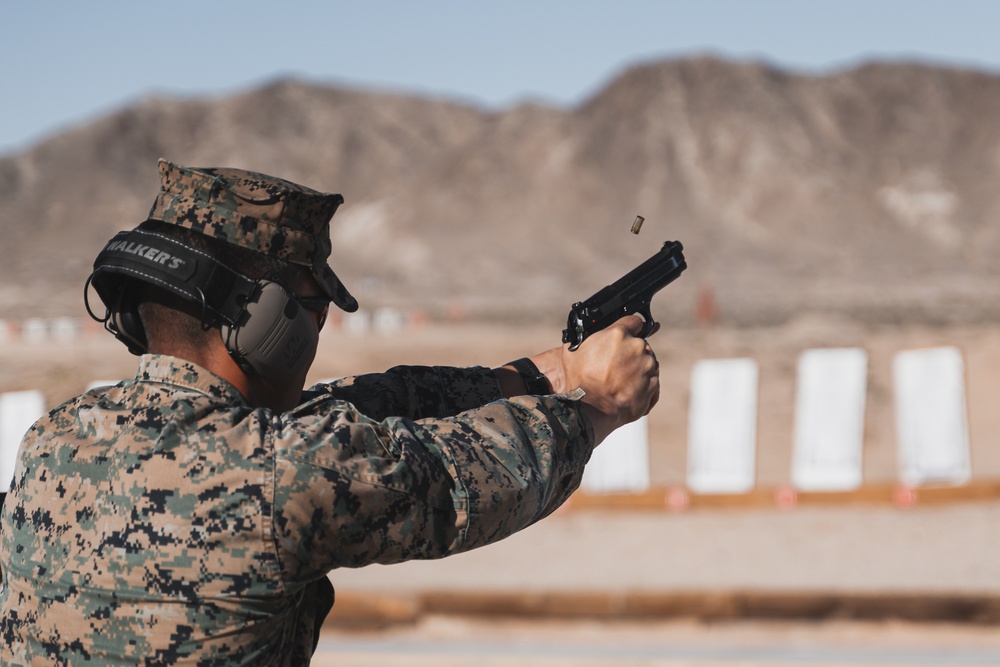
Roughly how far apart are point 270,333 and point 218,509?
0.27m

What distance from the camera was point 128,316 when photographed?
5.57 ft

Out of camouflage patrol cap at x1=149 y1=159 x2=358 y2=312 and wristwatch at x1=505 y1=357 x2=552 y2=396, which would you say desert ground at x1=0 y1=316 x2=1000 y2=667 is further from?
camouflage patrol cap at x1=149 y1=159 x2=358 y2=312

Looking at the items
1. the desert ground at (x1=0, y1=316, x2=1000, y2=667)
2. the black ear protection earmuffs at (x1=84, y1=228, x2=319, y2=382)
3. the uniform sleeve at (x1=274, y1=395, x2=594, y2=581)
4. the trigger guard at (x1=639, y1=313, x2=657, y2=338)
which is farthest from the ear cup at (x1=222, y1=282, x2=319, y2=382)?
the desert ground at (x1=0, y1=316, x2=1000, y2=667)

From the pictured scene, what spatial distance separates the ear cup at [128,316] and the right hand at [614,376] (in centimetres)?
71

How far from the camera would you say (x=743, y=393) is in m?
11.4

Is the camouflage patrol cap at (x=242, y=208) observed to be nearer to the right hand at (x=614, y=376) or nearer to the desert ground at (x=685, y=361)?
the right hand at (x=614, y=376)

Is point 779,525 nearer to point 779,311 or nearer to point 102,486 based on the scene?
point 102,486

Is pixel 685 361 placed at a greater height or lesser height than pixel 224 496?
greater

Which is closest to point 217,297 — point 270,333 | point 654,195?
point 270,333

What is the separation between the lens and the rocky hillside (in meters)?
51.2

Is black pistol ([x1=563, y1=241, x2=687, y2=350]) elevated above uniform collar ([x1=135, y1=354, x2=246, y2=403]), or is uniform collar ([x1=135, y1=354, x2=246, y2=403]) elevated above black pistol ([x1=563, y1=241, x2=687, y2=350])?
black pistol ([x1=563, y1=241, x2=687, y2=350])

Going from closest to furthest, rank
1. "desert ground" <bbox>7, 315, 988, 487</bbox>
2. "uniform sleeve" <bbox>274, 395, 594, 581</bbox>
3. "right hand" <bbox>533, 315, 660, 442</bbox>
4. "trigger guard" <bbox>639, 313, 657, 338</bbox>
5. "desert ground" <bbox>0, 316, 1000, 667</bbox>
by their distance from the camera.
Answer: "uniform sleeve" <bbox>274, 395, 594, 581</bbox> → "right hand" <bbox>533, 315, 660, 442</bbox> → "trigger guard" <bbox>639, 313, 657, 338</bbox> → "desert ground" <bbox>0, 316, 1000, 667</bbox> → "desert ground" <bbox>7, 315, 988, 487</bbox>

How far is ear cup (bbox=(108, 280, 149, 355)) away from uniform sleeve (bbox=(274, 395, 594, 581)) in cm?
30

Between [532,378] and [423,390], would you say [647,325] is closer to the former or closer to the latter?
[532,378]
